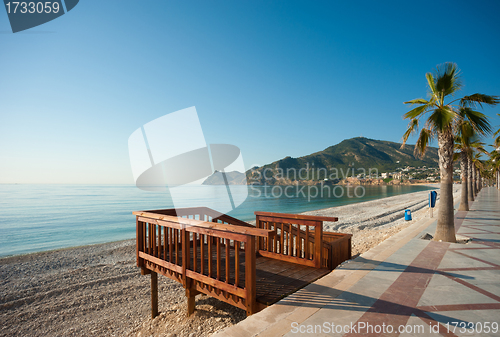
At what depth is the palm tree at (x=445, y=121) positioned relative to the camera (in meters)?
7.14

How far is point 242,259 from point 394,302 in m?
3.21

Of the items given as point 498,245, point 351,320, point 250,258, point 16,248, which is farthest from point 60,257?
point 498,245

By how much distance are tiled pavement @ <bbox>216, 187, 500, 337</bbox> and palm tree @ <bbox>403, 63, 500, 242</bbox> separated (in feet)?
6.43

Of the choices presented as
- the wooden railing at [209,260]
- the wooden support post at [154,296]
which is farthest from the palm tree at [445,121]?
the wooden support post at [154,296]

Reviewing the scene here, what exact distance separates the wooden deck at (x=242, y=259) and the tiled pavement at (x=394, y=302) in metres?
0.38

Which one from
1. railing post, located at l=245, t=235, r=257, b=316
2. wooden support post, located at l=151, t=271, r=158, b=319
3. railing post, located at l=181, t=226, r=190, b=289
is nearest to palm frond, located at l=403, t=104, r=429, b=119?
railing post, located at l=245, t=235, r=257, b=316

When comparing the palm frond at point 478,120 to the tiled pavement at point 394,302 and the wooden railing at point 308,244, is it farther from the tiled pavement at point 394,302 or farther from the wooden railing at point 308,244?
the wooden railing at point 308,244

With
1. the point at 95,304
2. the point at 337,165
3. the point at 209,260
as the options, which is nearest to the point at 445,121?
the point at 209,260

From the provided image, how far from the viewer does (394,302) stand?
356 centimetres

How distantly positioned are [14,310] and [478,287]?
11.5 metres

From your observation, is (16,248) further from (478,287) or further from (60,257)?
(478,287)

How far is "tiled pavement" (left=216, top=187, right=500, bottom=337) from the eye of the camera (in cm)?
289

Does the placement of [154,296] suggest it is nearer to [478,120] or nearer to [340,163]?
[478,120]

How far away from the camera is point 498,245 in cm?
743
